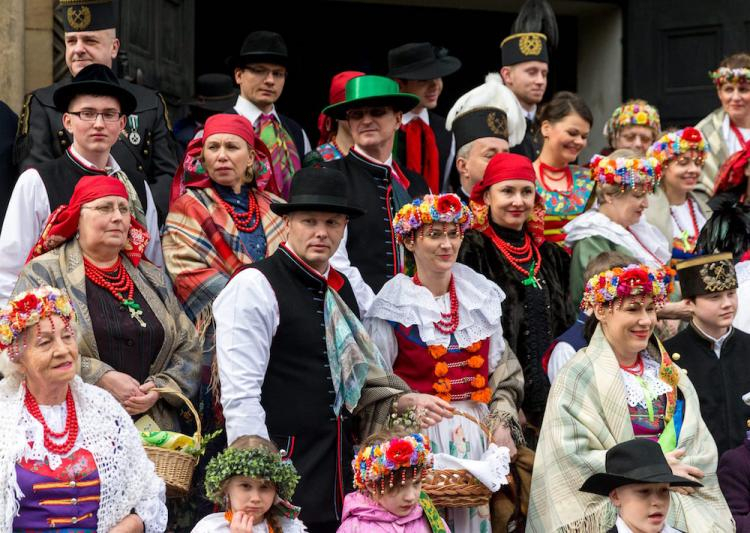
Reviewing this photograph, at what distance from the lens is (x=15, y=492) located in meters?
5.32

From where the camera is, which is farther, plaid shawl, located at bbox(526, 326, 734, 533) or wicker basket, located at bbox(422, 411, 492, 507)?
plaid shawl, located at bbox(526, 326, 734, 533)

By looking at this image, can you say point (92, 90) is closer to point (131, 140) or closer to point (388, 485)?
point (131, 140)

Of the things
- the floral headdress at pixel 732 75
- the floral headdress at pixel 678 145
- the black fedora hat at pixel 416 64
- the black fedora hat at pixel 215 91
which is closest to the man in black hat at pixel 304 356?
the black fedora hat at pixel 416 64

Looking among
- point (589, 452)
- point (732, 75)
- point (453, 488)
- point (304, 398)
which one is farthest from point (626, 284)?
point (732, 75)

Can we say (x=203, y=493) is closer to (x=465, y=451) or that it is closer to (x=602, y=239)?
(x=465, y=451)

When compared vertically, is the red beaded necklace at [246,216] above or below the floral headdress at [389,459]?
above

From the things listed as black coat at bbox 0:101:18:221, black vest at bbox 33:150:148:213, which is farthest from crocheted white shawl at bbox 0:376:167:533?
black coat at bbox 0:101:18:221

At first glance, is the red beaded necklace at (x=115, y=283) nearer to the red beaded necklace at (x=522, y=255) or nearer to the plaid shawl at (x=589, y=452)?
the plaid shawl at (x=589, y=452)

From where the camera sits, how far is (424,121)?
28.0 ft

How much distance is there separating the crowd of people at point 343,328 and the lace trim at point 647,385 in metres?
0.01

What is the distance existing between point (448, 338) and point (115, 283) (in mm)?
1471

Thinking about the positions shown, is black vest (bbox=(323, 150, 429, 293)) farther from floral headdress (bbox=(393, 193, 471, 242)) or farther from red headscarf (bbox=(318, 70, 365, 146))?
red headscarf (bbox=(318, 70, 365, 146))

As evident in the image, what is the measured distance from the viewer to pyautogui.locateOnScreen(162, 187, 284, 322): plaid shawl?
6773 mm

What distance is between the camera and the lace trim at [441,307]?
21.5 ft
